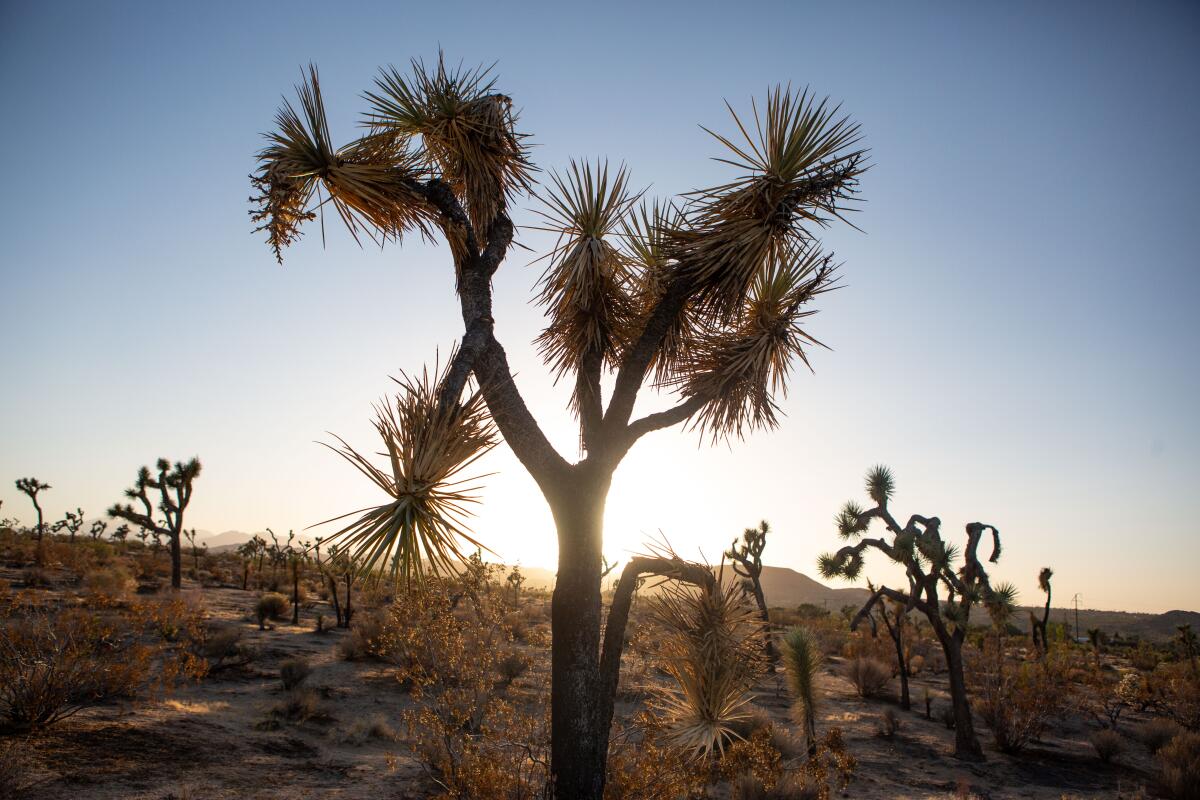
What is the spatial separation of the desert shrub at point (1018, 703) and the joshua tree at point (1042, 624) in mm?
7689

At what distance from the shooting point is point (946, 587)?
1159 cm

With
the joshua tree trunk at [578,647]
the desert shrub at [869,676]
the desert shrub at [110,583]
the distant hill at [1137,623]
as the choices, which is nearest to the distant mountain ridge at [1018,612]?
the distant hill at [1137,623]

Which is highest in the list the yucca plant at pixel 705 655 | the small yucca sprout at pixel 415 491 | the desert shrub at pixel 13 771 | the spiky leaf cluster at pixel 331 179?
the spiky leaf cluster at pixel 331 179

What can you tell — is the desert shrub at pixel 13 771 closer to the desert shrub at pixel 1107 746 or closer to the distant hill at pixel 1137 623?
the desert shrub at pixel 1107 746

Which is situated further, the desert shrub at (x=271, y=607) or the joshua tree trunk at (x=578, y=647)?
the desert shrub at (x=271, y=607)

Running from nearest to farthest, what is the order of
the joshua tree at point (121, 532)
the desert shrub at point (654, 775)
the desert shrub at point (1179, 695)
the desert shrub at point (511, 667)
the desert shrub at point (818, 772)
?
the desert shrub at point (654, 775), the desert shrub at point (818, 772), the desert shrub at point (511, 667), the desert shrub at point (1179, 695), the joshua tree at point (121, 532)

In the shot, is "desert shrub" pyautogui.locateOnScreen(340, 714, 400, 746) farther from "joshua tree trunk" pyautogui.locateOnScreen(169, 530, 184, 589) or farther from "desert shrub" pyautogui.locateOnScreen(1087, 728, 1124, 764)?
"joshua tree trunk" pyautogui.locateOnScreen(169, 530, 184, 589)

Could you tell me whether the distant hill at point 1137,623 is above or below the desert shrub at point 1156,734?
below

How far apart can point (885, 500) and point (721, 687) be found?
9191 millimetres

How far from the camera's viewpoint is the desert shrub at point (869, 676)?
50.4 ft

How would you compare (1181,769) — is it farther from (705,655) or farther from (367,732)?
(367,732)

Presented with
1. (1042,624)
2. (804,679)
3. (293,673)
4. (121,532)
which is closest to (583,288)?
(804,679)

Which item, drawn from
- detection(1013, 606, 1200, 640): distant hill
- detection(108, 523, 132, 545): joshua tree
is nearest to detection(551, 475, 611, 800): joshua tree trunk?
detection(108, 523, 132, 545): joshua tree

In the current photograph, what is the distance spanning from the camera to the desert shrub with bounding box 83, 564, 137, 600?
1539 cm
